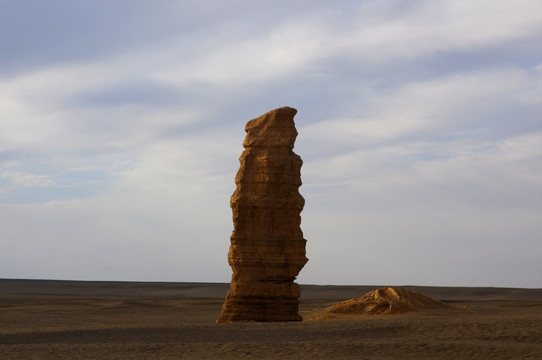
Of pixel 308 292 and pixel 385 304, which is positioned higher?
pixel 308 292

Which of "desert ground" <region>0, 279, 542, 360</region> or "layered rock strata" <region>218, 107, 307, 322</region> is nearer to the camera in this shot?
"desert ground" <region>0, 279, 542, 360</region>

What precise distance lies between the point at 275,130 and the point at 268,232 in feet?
12.6

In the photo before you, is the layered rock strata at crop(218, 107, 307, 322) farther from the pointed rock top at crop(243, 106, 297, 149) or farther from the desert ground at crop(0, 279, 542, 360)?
the desert ground at crop(0, 279, 542, 360)

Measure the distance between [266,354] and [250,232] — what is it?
877cm

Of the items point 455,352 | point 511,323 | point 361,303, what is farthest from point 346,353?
point 361,303

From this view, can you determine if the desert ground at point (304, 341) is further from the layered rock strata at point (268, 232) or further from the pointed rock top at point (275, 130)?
the pointed rock top at point (275, 130)

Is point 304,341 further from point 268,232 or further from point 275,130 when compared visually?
point 275,130

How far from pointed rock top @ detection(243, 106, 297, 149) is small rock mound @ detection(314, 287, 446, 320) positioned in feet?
26.4

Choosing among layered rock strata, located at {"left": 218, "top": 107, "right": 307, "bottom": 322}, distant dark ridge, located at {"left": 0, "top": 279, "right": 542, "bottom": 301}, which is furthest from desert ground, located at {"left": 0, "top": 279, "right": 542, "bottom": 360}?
distant dark ridge, located at {"left": 0, "top": 279, "right": 542, "bottom": 301}

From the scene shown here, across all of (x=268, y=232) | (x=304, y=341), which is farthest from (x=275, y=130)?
(x=304, y=341)

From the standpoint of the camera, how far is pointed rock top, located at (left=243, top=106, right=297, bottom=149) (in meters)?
29.6

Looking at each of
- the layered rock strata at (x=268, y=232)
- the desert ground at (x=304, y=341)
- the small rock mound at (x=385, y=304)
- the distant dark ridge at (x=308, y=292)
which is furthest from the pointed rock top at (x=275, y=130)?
the distant dark ridge at (x=308, y=292)

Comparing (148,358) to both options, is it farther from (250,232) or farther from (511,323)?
(511,323)

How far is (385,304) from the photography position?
33094 millimetres
